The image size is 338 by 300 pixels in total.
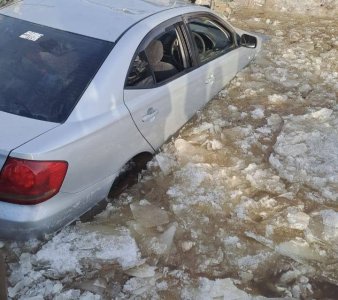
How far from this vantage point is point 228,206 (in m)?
4.17

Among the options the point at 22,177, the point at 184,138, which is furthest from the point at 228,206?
the point at 22,177

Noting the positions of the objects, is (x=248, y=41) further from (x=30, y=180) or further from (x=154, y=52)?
(x=30, y=180)

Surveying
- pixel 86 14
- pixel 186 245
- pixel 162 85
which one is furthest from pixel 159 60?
pixel 186 245

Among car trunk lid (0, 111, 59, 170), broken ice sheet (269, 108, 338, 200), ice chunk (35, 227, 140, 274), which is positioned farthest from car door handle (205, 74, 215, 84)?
car trunk lid (0, 111, 59, 170)

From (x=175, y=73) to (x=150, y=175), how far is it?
3.24ft

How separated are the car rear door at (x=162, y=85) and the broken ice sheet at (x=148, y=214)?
583mm

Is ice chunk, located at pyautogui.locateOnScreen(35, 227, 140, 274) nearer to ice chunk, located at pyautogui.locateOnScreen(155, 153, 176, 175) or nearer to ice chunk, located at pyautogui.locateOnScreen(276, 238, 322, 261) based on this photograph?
ice chunk, located at pyautogui.locateOnScreen(155, 153, 176, 175)

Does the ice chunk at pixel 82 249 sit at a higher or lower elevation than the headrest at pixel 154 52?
lower

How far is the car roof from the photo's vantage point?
12.8 ft

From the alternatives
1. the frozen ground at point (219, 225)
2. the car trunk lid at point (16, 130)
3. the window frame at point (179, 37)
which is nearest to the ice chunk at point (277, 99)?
the frozen ground at point (219, 225)

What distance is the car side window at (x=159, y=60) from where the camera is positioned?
3930 millimetres

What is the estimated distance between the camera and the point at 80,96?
135 inches

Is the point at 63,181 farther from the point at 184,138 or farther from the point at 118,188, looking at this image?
the point at 184,138

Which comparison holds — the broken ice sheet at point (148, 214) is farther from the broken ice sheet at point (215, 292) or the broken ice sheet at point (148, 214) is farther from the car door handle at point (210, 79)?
the car door handle at point (210, 79)
